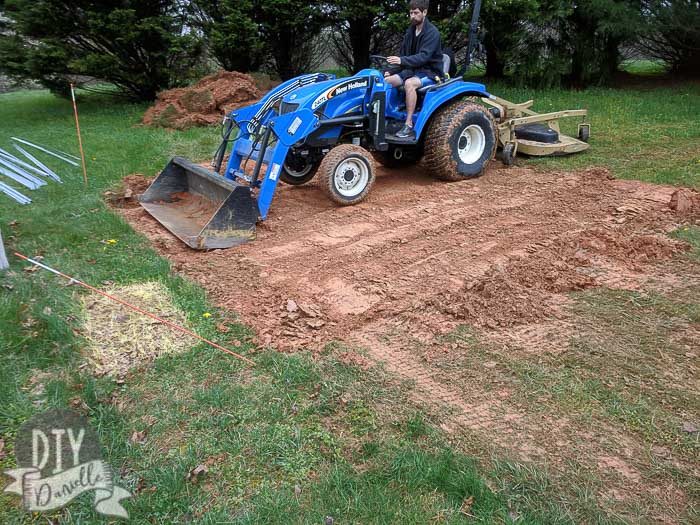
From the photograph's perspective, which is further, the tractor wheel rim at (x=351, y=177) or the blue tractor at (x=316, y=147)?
the tractor wheel rim at (x=351, y=177)

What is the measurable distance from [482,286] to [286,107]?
288 cm

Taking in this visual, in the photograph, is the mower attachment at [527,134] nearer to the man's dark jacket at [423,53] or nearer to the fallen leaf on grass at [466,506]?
the man's dark jacket at [423,53]

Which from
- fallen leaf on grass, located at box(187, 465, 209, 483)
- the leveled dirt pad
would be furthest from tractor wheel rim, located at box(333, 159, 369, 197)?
fallen leaf on grass, located at box(187, 465, 209, 483)

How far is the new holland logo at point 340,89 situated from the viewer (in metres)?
5.81

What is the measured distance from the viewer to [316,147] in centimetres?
643

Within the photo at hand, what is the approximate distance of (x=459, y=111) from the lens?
685 cm

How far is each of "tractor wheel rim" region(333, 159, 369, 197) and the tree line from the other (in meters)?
6.73

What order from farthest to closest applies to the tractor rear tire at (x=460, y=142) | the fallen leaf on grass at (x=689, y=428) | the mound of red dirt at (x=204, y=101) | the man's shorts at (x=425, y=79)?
the mound of red dirt at (x=204, y=101) < the tractor rear tire at (x=460, y=142) < the man's shorts at (x=425, y=79) < the fallen leaf on grass at (x=689, y=428)

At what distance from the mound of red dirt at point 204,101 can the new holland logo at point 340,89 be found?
532 cm

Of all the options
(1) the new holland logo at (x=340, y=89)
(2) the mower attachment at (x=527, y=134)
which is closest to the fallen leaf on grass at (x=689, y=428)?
(1) the new holland logo at (x=340, y=89)

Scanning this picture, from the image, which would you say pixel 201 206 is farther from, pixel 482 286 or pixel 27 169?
pixel 27 169

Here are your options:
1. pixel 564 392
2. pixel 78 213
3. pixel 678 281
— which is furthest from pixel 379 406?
pixel 78 213

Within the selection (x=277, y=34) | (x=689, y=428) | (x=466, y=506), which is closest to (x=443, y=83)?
(x=689, y=428)

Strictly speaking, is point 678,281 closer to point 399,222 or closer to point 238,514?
point 399,222
